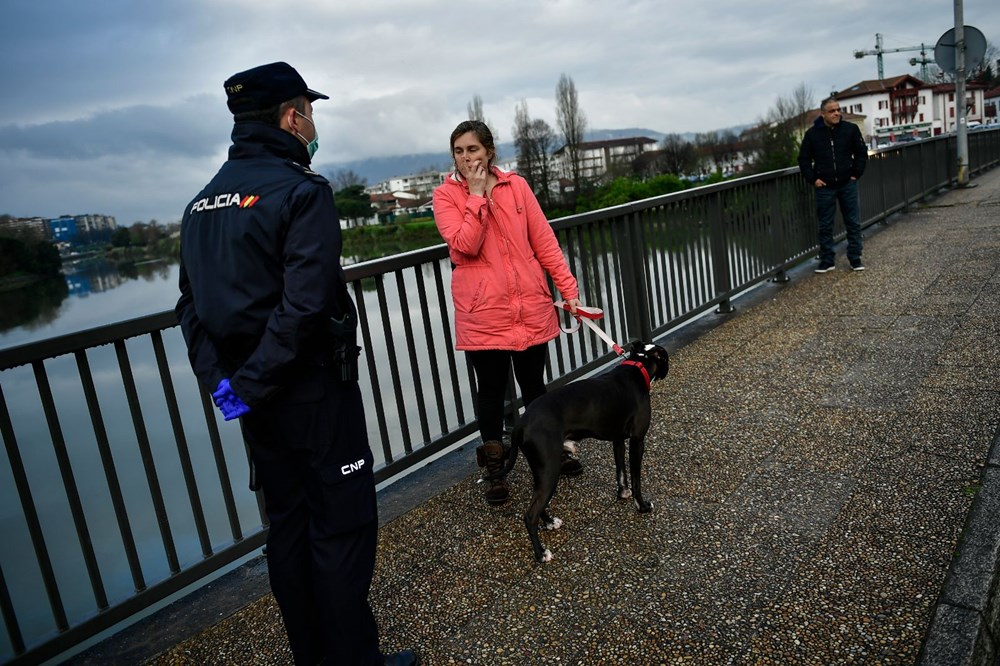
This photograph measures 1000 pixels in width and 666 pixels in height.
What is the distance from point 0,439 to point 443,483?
7.58 feet

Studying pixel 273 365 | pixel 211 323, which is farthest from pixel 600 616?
pixel 211 323

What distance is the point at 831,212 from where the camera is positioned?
31.2 feet

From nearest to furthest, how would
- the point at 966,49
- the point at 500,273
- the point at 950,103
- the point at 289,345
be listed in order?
the point at 289,345, the point at 500,273, the point at 966,49, the point at 950,103

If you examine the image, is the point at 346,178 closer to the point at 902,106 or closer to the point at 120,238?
the point at 120,238

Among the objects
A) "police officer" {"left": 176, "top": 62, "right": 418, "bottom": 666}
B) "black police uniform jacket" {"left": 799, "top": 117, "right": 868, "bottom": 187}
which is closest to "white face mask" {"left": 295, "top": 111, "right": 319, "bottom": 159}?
"police officer" {"left": 176, "top": 62, "right": 418, "bottom": 666}

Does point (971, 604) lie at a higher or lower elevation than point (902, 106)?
lower

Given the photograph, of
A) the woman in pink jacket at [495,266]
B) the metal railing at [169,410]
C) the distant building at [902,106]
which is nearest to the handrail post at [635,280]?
the metal railing at [169,410]

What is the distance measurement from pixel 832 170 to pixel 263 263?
29.3 ft

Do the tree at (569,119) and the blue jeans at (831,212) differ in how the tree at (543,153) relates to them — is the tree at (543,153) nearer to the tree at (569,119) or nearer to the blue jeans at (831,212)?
the tree at (569,119)

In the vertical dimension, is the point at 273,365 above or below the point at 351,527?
above

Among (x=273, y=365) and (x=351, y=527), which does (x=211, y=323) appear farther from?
(x=351, y=527)

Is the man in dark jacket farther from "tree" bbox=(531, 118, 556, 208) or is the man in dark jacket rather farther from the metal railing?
"tree" bbox=(531, 118, 556, 208)

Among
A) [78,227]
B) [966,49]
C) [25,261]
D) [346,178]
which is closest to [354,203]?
[346,178]

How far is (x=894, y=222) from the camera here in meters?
13.4
